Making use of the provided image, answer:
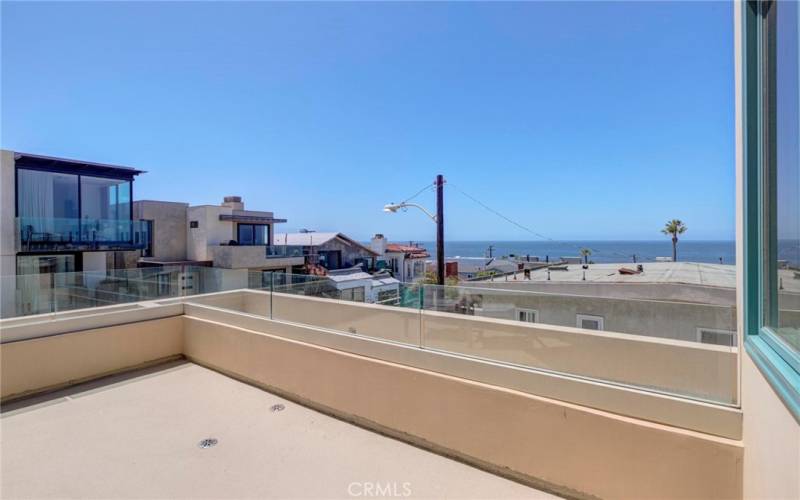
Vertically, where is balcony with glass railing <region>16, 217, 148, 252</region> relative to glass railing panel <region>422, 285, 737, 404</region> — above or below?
above

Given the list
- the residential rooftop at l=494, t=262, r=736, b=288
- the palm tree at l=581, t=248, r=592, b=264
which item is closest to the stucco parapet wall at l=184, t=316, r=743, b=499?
the residential rooftop at l=494, t=262, r=736, b=288

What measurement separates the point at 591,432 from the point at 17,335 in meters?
5.23

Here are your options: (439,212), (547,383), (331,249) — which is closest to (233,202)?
(331,249)

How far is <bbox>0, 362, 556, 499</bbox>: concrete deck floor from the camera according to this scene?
212 cm

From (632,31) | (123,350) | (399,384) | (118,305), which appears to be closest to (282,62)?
(118,305)

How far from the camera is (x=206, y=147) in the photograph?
→ 13.5 m

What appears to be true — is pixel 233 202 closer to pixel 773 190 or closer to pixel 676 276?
pixel 676 276

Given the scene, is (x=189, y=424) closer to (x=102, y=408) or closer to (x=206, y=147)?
(x=102, y=408)

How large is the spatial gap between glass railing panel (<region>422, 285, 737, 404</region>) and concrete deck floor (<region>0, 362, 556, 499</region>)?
0.85 metres

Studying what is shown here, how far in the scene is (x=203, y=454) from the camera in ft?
8.18

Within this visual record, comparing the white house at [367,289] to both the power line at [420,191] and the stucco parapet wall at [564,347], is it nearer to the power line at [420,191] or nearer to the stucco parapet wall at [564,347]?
the stucco parapet wall at [564,347]

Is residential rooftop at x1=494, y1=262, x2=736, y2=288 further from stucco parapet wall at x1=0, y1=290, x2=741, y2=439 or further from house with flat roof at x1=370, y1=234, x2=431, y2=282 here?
house with flat roof at x1=370, y1=234, x2=431, y2=282

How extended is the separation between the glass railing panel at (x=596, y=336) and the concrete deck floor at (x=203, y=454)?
849 millimetres

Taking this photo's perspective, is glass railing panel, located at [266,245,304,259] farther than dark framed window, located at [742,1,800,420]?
Yes
